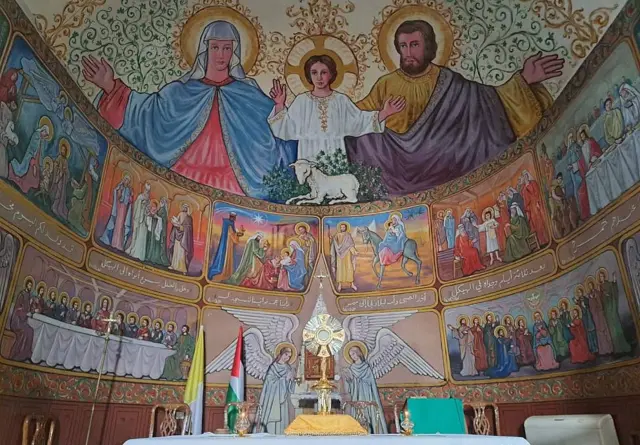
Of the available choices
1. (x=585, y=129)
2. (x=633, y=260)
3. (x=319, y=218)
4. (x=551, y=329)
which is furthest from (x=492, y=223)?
(x=319, y=218)

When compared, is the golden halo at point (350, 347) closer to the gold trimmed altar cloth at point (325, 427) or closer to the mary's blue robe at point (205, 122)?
the mary's blue robe at point (205, 122)

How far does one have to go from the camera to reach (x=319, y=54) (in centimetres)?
941

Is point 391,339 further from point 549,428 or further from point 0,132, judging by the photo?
point 0,132

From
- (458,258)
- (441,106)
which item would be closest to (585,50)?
(441,106)

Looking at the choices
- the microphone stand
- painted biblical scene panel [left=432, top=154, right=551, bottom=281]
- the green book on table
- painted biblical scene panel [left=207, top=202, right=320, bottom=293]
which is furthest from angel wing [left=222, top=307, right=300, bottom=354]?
painted biblical scene panel [left=432, top=154, right=551, bottom=281]

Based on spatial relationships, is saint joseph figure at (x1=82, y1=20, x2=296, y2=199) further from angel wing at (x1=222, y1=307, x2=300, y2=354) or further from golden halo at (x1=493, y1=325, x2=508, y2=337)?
golden halo at (x1=493, y1=325, x2=508, y2=337)

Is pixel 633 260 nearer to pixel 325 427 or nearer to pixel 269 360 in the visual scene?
pixel 325 427

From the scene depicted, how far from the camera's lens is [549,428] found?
6.44 m

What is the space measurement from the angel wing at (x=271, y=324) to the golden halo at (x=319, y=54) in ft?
14.5

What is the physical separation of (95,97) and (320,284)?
204 inches

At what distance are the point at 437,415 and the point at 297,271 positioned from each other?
3.83 meters

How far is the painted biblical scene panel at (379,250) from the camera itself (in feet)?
30.8

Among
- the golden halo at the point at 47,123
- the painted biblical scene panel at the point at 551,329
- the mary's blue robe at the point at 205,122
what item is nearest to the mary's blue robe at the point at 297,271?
the mary's blue robe at the point at 205,122

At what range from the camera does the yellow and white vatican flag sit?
7.70 meters
